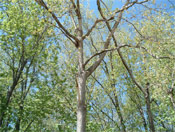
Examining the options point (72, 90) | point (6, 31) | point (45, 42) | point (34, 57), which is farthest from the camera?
point (72, 90)

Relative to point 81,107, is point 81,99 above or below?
above

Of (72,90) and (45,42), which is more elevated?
(45,42)

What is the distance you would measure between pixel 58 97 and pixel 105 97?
508 centimetres

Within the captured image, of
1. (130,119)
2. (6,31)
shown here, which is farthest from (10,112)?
(130,119)

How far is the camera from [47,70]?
11.4 m

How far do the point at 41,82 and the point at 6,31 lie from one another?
344cm

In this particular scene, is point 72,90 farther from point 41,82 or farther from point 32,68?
point 32,68

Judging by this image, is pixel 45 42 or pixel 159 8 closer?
pixel 159 8

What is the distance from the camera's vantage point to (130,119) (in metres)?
15.6

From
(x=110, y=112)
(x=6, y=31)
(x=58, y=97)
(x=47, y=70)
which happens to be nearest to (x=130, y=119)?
(x=110, y=112)

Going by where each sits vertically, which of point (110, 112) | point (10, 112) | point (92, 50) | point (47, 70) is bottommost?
point (10, 112)

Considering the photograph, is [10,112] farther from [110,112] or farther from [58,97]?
[110,112]

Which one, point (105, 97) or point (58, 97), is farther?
point (105, 97)

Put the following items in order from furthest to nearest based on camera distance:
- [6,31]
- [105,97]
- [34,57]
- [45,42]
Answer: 1. [105,97]
2. [45,42]
3. [34,57]
4. [6,31]
